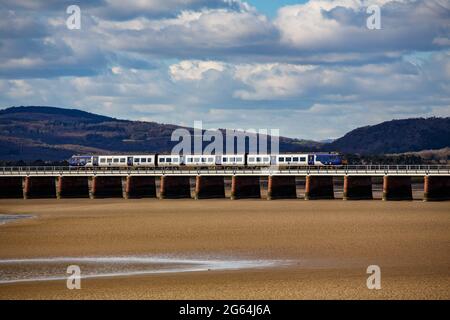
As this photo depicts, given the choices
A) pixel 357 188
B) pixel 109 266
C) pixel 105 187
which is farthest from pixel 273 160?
pixel 109 266

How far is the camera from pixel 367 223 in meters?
70.0

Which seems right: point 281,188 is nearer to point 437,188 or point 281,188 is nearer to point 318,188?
point 318,188

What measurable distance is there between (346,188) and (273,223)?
33.2m

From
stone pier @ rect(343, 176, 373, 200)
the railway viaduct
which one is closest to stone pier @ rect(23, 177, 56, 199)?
the railway viaduct

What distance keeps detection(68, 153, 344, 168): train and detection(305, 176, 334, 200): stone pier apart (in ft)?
71.6

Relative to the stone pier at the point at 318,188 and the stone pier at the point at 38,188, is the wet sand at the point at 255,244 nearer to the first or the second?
the stone pier at the point at 318,188

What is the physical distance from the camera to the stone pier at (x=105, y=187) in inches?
4641

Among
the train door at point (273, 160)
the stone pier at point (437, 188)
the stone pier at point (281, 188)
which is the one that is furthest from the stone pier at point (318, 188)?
the train door at point (273, 160)

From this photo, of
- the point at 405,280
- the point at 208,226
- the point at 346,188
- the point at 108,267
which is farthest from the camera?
the point at 346,188

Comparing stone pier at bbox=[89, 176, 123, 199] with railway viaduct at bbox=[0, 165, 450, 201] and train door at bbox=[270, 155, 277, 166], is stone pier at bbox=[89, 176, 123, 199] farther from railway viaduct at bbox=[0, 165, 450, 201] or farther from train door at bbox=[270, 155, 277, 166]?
train door at bbox=[270, 155, 277, 166]

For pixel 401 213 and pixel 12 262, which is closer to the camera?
pixel 12 262

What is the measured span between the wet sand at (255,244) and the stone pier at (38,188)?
20.0 m

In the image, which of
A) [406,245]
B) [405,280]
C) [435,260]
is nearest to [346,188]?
[406,245]

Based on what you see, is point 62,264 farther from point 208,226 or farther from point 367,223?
point 367,223
